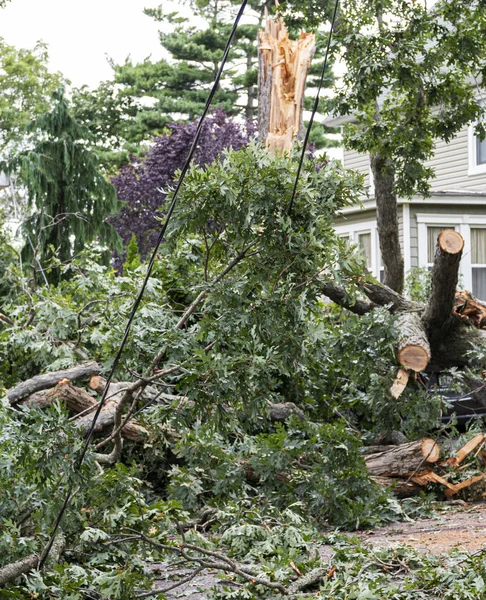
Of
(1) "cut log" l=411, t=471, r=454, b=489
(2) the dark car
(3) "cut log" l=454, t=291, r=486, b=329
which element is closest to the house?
(2) the dark car

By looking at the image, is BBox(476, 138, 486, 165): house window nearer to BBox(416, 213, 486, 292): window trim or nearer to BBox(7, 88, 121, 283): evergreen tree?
BBox(416, 213, 486, 292): window trim

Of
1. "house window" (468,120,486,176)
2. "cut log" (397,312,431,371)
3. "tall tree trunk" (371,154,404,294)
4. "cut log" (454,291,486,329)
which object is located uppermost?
"house window" (468,120,486,176)

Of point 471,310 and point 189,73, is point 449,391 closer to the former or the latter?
point 471,310

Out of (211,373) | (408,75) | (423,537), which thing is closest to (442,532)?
(423,537)

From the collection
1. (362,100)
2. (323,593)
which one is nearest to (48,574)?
(323,593)

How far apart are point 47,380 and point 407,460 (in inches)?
117

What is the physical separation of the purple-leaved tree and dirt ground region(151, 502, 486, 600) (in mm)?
14314

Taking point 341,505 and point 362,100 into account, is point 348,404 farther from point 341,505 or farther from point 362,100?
point 362,100

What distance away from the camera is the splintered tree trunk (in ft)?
35.5

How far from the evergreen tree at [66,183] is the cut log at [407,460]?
7169 millimetres

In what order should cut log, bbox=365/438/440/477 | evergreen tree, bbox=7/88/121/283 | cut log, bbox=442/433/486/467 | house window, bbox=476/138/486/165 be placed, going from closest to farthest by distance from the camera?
cut log, bbox=365/438/440/477 < cut log, bbox=442/433/486/467 < evergreen tree, bbox=7/88/121/283 < house window, bbox=476/138/486/165

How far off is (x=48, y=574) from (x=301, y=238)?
6.65ft

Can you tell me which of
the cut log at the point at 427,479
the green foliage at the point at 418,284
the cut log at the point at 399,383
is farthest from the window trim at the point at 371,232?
the cut log at the point at 399,383

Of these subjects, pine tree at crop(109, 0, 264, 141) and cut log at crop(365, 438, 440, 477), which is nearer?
cut log at crop(365, 438, 440, 477)
